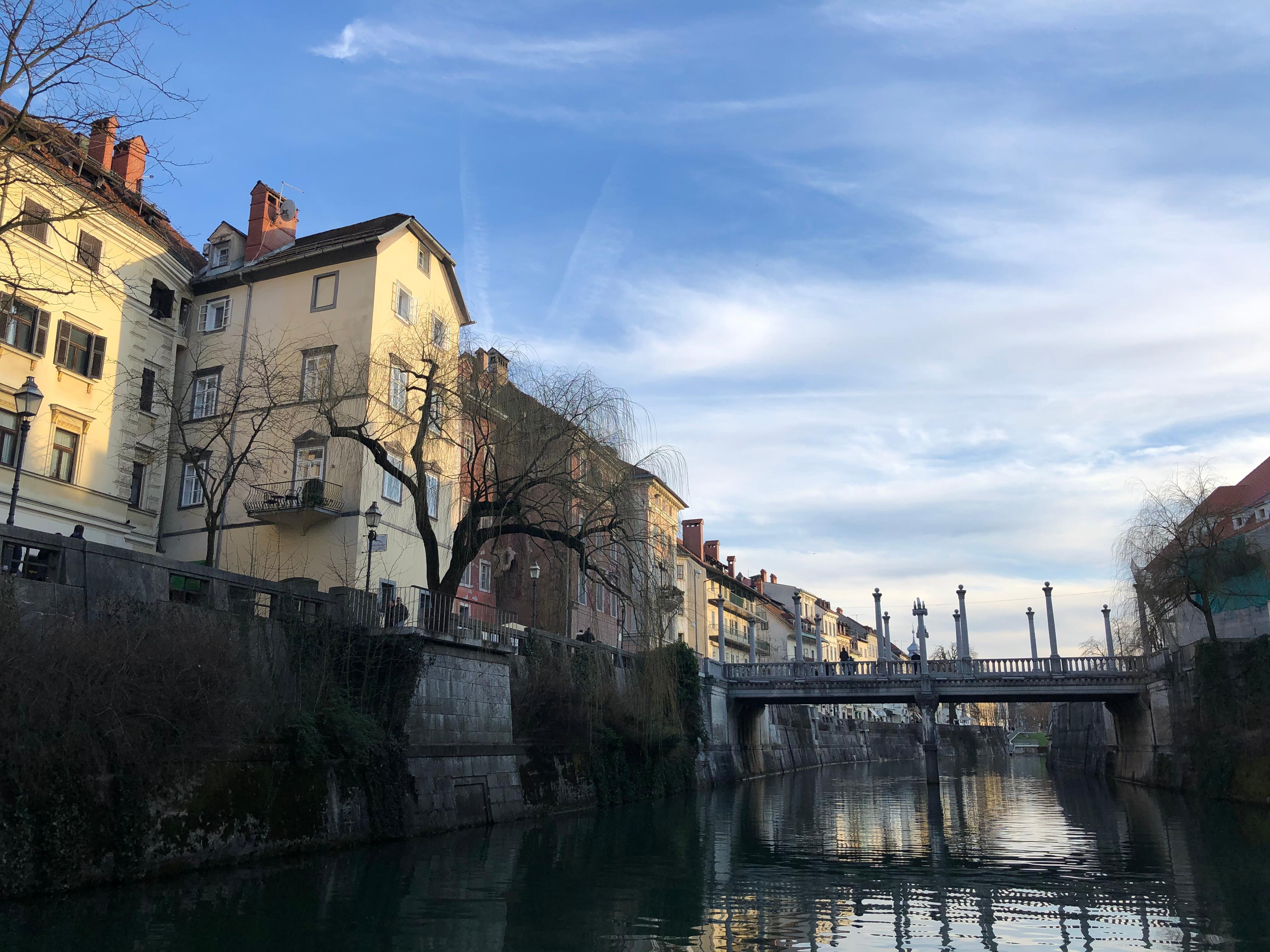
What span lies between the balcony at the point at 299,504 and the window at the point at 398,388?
4693 millimetres

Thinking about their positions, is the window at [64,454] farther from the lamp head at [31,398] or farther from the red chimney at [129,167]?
the lamp head at [31,398]

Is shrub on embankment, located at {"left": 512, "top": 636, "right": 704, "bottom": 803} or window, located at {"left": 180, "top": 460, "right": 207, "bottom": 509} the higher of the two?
window, located at {"left": 180, "top": 460, "right": 207, "bottom": 509}

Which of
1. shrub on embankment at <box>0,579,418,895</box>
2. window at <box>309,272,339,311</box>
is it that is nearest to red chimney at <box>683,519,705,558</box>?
window at <box>309,272,339,311</box>

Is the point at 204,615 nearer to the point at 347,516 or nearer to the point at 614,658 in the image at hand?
the point at 347,516

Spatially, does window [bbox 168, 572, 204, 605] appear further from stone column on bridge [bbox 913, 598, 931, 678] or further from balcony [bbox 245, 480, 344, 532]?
stone column on bridge [bbox 913, 598, 931, 678]

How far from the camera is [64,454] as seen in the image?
100 feet

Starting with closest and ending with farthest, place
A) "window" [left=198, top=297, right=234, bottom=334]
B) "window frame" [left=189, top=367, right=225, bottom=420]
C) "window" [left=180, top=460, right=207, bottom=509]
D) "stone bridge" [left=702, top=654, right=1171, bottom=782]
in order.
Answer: "window" [left=180, top=460, right=207, bottom=509], "window frame" [left=189, top=367, right=225, bottom=420], "window" [left=198, top=297, right=234, bottom=334], "stone bridge" [left=702, top=654, right=1171, bottom=782]

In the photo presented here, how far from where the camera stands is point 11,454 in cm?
2836

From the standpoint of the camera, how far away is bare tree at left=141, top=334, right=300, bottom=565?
33719 mm

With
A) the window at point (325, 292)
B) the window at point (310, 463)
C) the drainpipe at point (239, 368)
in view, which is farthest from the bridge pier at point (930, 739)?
the window at point (325, 292)

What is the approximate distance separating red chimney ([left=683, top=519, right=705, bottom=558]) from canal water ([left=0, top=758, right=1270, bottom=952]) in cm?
5275

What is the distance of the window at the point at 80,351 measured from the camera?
99.8ft

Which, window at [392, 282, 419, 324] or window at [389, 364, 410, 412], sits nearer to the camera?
window at [389, 364, 410, 412]

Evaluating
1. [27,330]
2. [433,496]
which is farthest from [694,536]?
[27,330]
